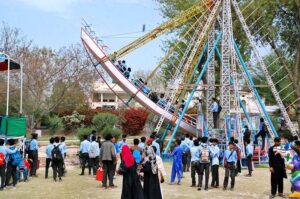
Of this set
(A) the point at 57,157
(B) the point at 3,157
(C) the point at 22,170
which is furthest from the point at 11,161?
(A) the point at 57,157

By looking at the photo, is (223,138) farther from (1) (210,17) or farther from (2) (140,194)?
(2) (140,194)

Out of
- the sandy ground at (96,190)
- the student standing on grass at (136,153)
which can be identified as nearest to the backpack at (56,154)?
the sandy ground at (96,190)

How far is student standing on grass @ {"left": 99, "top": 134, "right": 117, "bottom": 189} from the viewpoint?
13359 millimetres

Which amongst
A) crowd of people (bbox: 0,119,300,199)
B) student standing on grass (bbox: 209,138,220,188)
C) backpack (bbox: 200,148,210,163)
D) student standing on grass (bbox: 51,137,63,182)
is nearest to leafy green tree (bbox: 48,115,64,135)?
crowd of people (bbox: 0,119,300,199)

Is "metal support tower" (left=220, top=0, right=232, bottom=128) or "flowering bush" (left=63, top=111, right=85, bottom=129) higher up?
"metal support tower" (left=220, top=0, right=232, bottom=128)

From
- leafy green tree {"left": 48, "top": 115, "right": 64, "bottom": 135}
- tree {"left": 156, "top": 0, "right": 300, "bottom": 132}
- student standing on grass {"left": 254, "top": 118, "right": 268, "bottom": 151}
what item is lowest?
student standing on grass {"left": 254, "top": 118, "right": 268, "bottom": 151}

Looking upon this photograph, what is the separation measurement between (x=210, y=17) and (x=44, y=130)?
28.3 m

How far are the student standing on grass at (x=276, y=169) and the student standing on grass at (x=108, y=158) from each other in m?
4.79

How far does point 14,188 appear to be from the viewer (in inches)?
525

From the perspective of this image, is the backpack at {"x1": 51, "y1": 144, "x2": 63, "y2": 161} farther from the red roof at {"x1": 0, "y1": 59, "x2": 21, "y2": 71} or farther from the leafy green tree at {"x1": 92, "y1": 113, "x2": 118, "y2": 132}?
the leafy green tree at {"x1": 92, "y1": 113, "x2": 118, "y2": 132}

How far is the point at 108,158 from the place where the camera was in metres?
13.4

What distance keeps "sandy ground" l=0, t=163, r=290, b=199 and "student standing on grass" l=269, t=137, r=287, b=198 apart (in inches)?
19.0

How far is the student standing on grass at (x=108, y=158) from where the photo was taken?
526 inches

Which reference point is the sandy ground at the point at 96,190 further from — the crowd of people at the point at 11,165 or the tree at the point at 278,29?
the tree at the point at 278,29
